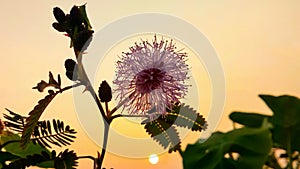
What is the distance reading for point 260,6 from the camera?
0.81 m

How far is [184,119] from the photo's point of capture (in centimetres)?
43

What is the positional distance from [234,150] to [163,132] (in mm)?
176

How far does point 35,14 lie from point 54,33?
7 centimetres

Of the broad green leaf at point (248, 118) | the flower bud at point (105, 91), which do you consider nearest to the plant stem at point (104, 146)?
the flower bud at point (105, 91)

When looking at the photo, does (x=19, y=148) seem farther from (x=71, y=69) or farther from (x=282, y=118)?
(x=282, y=118)

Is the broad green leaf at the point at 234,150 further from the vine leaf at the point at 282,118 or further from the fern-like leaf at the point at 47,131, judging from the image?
the fern-like leaf at the point at 47,131

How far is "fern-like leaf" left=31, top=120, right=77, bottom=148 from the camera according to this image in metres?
0.45

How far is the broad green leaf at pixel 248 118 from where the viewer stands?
11.3 inches

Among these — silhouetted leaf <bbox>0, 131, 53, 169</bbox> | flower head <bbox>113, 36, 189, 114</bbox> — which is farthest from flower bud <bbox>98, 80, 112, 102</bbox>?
silhouetted leaf <bbox>0, 131, 53, 169</bbox>

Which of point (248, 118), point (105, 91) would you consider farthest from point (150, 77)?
point (248, 118)

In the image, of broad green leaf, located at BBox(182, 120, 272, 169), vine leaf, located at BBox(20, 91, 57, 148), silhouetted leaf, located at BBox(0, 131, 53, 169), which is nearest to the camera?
broad green leaf, located at BBox(182, 120, 272, 169)

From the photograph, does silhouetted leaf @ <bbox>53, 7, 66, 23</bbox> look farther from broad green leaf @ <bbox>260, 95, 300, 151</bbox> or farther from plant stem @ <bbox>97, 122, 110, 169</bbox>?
broad green leaf @ <bbox>260, 95, 300, 151</bbox>

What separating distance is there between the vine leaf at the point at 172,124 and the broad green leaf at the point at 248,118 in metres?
0.13

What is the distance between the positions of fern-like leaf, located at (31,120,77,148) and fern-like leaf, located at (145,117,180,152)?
3.5 inches
